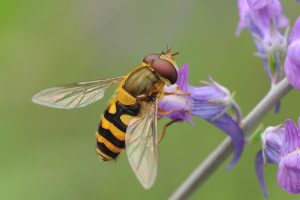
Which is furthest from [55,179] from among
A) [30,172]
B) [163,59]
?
[163,59]

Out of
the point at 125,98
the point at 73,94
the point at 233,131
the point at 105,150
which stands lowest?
the point at 233,131

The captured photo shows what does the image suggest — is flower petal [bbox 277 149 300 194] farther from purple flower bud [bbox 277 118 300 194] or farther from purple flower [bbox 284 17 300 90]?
purple flower [bbox 284 17 300 90]

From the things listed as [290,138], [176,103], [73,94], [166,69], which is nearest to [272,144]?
[290,138]

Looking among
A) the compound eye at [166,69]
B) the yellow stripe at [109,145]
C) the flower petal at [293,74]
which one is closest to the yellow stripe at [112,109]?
the yellow stripe at [109,145]

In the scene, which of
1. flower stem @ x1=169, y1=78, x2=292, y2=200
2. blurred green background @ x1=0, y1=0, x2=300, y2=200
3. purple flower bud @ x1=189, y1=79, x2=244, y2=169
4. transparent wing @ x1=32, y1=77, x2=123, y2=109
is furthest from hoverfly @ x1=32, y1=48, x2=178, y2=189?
blurred green background @ x1=0, y1=0, x2=300, y2=200

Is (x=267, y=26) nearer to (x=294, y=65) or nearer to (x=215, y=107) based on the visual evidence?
(x=215, y=107)
